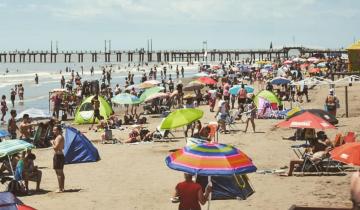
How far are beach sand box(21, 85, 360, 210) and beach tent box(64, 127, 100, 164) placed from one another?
23 centimetres

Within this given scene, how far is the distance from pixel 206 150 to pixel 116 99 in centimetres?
1618

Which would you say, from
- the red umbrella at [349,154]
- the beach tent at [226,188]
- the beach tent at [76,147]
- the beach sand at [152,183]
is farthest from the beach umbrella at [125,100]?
the red umbrella at [349,154]

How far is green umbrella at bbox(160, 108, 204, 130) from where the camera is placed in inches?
527

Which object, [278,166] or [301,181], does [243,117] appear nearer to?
[278,166]

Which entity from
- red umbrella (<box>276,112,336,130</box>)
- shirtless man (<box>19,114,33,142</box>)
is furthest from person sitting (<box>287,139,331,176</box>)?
shirtless man (<box>19,114,33,142</box>)

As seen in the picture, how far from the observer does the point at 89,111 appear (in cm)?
2319

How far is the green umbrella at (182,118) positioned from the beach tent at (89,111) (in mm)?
8897

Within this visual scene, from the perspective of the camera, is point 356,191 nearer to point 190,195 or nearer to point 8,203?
point 190,195

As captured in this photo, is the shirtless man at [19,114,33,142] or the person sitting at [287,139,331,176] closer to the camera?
the person sitting at [287,139,331,176]

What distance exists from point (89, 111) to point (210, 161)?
666 inches

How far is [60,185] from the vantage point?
35.2 feet

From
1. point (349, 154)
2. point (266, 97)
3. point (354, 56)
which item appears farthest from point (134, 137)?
point (354, 56)

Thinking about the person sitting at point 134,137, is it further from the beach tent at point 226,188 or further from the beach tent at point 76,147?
the beach tent at point 226,188

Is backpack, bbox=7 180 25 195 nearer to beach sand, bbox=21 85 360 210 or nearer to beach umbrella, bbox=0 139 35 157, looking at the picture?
beach sand, bbox=21 85 360 210
